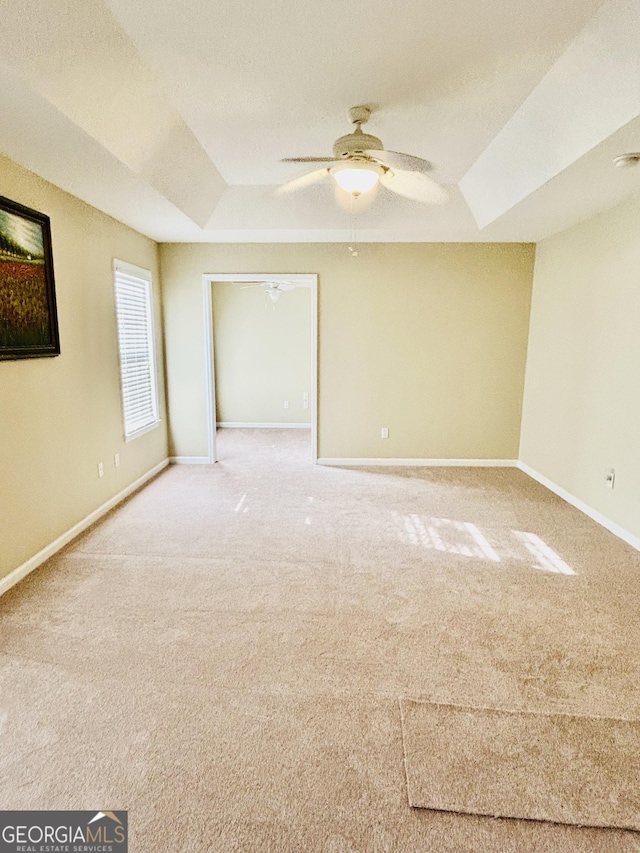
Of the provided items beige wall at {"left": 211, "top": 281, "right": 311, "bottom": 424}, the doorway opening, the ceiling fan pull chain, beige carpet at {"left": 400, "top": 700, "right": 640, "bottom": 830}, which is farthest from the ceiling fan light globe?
beige wall at {"left": 211, "top": 281, "right": 311, "bottom": 424}

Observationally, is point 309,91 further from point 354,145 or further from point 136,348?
point 136,348

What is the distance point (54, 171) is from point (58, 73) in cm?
103

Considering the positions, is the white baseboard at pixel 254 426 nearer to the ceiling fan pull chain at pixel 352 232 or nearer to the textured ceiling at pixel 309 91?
the ceiling fan pull chain at pixel 352 232

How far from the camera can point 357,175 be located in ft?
8.10

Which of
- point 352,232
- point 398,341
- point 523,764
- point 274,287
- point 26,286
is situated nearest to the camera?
point 523,764

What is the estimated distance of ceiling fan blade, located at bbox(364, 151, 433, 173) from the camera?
2217 mm

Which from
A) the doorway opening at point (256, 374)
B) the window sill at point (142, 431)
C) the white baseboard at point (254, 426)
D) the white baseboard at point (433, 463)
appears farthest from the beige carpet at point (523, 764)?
the white baseboard at point (254, 426)

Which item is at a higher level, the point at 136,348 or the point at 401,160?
the point at 401,160

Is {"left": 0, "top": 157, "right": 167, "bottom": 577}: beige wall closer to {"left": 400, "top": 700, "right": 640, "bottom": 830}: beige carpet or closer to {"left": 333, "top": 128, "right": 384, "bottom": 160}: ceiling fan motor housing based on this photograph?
{"left": 333, "top": 128, "right": 384, "bottom": 160}: ceiling fan motor housing

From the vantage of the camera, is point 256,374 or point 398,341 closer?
point 398,341

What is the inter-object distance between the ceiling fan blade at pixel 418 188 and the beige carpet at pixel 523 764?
10.5ft

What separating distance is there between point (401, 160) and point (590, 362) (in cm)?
260

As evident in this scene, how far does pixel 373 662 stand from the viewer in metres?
2.07

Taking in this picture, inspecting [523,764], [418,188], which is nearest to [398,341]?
[418,188]
